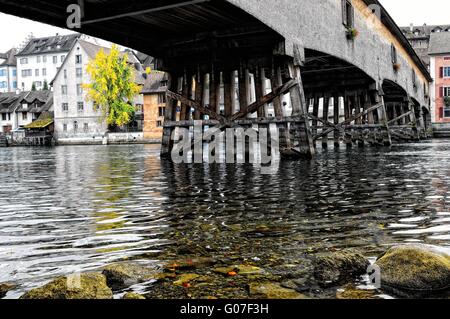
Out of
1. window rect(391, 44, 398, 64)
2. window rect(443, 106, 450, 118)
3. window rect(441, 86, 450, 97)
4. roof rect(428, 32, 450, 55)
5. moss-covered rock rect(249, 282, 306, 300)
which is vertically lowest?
moss-covered rock rect(249, 282, 306, 300)

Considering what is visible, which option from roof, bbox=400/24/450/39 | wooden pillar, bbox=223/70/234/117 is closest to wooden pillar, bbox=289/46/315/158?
wooden pillar, bbox=223/70/234/117

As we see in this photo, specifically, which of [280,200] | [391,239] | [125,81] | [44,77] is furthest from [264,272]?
[44,77]

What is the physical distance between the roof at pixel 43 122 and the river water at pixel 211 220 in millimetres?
61262

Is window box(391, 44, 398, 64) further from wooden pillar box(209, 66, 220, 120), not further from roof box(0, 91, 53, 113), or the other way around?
roof box(0, 91, 53, 113)

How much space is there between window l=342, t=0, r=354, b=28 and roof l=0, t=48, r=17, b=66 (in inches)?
3892

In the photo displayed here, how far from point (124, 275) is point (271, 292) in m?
0.91

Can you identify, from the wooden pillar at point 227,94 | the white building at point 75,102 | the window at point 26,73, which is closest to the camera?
the wooden pillar at point 227,94

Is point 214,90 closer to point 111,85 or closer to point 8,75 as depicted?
point 111,85

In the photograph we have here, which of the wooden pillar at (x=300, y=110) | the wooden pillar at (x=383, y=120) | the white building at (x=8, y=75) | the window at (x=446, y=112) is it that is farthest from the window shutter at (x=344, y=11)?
the white building at (x=8, y=75)

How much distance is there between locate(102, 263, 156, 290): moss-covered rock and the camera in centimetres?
288

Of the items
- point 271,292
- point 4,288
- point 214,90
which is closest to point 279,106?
point 214,90

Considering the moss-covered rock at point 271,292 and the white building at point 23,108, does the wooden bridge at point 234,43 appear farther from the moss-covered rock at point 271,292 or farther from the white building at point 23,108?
the white building at point 23,108

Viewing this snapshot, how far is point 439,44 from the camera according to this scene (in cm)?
6288

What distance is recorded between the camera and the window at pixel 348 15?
726 inches
